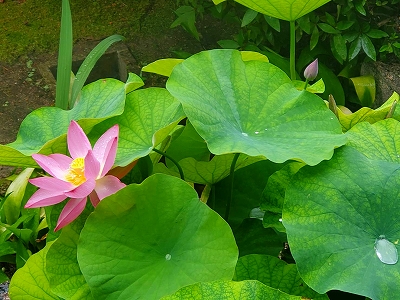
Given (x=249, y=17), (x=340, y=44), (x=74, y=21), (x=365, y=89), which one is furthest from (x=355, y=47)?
(x=74, y=21)

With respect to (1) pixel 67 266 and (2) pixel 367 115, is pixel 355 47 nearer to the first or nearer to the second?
(2) pixel 367 115

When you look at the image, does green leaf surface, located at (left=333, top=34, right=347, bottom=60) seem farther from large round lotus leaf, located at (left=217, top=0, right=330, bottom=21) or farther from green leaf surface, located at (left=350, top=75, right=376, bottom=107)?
large round lotus leaf, located at (left=217, top=0, right=330, bottom=21)

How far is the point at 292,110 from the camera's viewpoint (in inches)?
28.0

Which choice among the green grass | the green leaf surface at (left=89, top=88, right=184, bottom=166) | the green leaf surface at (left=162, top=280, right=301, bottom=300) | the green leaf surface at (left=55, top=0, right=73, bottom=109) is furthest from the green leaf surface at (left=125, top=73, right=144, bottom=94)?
the green grass

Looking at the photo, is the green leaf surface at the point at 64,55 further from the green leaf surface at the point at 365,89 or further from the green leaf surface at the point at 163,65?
the green leaf surface at the point at 365,89

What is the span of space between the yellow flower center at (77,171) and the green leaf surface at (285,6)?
16.1 inches

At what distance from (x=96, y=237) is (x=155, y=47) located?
244 centimetres

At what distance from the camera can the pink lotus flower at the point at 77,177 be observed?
59 cm

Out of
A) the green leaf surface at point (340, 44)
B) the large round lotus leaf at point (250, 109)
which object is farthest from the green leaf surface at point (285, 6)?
the green leaf surface at point (340, 44)

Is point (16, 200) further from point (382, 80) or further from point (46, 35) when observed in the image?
point (46, 35)

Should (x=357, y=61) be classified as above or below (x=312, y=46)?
below

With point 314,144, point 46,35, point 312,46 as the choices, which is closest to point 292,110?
point 314,144

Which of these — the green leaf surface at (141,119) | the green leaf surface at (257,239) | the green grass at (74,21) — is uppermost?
the green leaf surface at (141,119)

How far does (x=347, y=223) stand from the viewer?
1.89 ft
